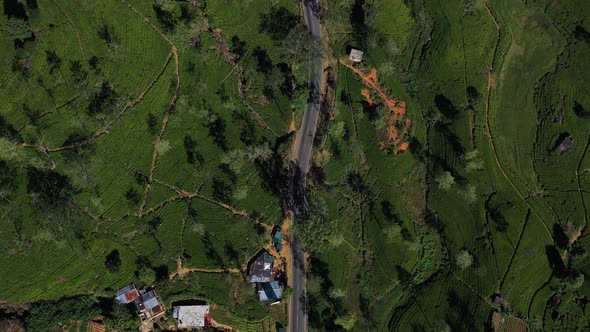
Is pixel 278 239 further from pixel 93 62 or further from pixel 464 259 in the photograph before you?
pixel 93 62

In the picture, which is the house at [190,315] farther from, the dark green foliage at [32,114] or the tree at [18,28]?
the tree at [18,28]

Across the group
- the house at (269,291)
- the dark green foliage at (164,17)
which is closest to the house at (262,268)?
the house at (269,291)

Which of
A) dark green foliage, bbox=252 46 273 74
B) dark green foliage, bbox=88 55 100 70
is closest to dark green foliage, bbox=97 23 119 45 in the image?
dark green foliage, bbox=88 55 100 70

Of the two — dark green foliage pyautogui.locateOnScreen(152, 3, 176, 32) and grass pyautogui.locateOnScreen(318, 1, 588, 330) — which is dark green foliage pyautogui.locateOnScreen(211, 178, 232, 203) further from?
dark green foliage pyautogui.locateOnScreen(152, 3, 176, 32)

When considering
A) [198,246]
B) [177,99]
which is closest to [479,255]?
[198,246]

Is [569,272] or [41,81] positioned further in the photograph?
[569,272]

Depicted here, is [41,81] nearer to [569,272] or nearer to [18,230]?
[18,230]
